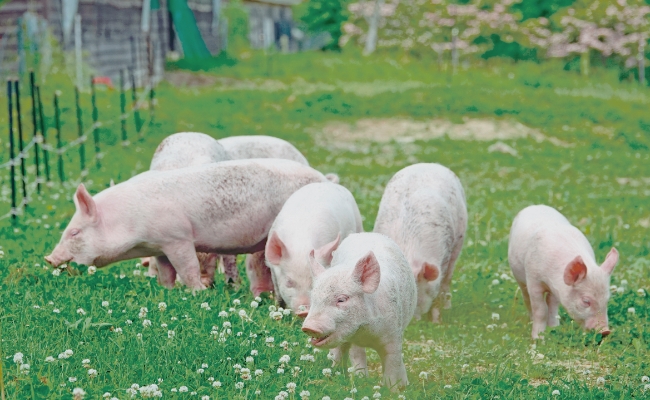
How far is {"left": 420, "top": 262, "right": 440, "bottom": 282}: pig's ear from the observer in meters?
7.03

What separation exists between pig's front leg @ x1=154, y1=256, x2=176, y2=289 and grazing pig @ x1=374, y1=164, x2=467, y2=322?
1.60 meters

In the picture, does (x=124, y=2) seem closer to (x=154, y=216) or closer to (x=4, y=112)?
(x=4, y=112)

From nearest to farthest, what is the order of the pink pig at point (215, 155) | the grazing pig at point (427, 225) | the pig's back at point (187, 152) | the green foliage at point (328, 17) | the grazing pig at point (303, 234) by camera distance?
the grazing pig at point (303, 234), the grazing pig at point (427, 225), the pink pig at point (215, 155), the pig's back at point (187, 152), the green foliage at point (328, 17)

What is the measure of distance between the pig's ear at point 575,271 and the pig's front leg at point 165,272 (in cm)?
289

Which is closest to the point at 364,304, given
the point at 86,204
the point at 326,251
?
the point at 326,251

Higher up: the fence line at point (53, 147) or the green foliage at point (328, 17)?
the fence line at point (53, 147)

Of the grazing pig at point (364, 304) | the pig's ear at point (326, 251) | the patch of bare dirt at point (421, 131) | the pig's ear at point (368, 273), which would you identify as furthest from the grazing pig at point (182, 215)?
the patch of bare dirt at point (421, 131)

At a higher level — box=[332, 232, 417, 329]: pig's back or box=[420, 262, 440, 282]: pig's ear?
box=[332, 232, 417, 329]: pig's back

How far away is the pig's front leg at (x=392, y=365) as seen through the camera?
18.2 feet

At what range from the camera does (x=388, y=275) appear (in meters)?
5.64

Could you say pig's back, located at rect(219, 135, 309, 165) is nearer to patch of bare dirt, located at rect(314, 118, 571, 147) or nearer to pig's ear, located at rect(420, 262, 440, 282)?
pig's ear, located at rect(420, 262, 440, 282)

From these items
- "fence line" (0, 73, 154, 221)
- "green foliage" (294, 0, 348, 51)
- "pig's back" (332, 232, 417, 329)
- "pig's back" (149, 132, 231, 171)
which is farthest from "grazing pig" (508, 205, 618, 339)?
"green foliage" (294, 0, 348, 51)

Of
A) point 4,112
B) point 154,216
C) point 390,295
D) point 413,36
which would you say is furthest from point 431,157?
point 413,36

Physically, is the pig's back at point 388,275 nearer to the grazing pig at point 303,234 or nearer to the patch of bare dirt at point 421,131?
the grazing pig at point 303,234
